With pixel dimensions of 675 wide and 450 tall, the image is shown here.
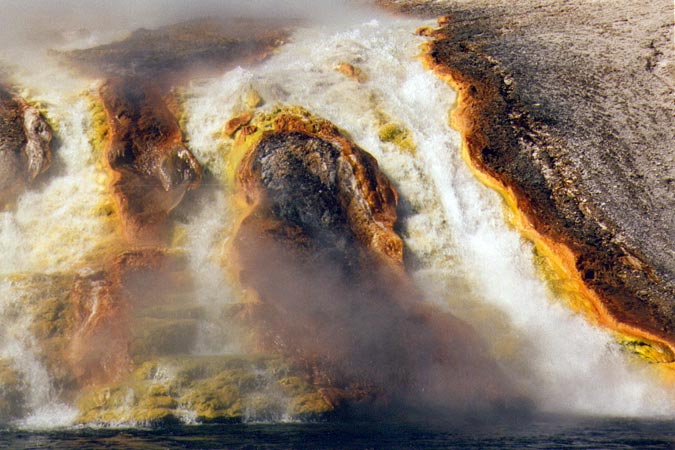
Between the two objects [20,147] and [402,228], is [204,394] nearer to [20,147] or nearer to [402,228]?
[402,228]

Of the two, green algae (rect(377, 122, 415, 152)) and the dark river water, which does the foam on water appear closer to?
green algae (rect(377, 122, 415, 152))

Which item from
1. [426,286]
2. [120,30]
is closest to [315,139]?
[426,286]

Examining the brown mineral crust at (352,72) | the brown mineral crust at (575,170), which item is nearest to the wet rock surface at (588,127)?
the brown mineral crust at (575,170)

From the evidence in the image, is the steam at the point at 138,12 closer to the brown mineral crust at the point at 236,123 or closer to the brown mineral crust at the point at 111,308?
the brown mineral crust at the point at 236,123

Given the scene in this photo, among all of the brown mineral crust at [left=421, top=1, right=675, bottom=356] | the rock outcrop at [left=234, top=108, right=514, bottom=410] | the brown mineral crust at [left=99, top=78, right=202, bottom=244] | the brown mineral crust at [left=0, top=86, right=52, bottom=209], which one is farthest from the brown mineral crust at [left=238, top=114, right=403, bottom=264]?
the brown mineral crust at [left=0, top=86, right=52, bottom=209]

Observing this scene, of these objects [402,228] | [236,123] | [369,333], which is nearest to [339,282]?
[369,333]
